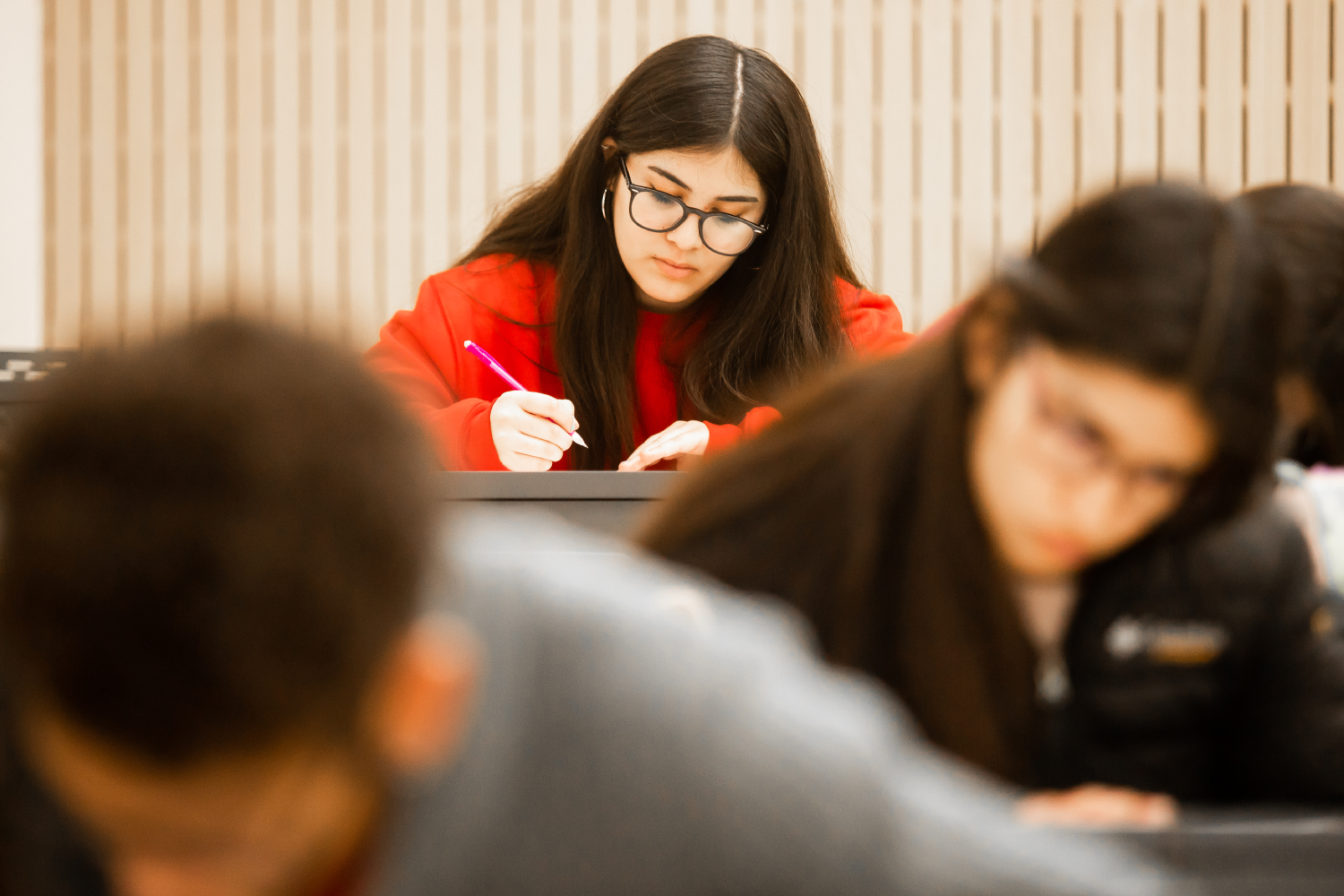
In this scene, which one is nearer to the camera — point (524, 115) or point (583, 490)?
point (583, 490)

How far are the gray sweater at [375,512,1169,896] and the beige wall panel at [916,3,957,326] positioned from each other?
9.31 ft

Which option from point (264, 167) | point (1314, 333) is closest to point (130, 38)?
point (264, 167)

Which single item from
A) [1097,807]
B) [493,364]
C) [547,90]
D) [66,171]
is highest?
[547,90]

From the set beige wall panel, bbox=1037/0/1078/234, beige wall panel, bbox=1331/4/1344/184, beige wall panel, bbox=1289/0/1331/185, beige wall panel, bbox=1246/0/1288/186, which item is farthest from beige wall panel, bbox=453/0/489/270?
beige wall panel, bbox=1331/4/1344/184

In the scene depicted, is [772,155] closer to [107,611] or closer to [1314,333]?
[1314,333]

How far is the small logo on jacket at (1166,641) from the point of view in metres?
0.83

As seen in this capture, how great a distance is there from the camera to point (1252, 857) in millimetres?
541

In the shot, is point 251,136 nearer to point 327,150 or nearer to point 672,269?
point 327,150

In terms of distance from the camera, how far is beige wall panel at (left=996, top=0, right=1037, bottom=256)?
309 centimetres

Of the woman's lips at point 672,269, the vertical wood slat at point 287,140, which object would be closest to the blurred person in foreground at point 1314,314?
the woman's lips at point 672,269

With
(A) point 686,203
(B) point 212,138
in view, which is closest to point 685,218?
(A) point 686,203

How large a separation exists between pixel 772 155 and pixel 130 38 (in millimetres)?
2417

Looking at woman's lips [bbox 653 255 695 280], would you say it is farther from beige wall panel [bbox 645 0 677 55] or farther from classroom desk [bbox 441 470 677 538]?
beige wall panel [bbox 645 0 677 55]

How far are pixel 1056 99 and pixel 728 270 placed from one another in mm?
1708
